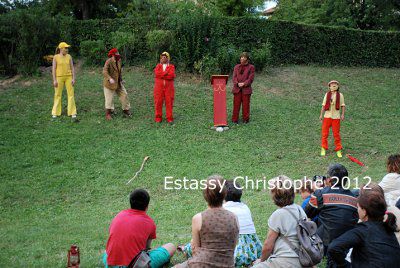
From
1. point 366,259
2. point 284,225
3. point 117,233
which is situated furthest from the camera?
point 117,233

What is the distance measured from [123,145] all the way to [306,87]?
9.46 meters

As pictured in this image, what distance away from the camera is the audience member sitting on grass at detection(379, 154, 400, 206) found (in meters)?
6.27

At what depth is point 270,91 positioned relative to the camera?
17.9 m

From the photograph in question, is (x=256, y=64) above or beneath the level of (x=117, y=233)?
above

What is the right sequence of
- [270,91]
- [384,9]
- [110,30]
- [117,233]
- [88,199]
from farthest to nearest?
[384,9] → [110,30] → [270,91] → [88,199] → [117,233]

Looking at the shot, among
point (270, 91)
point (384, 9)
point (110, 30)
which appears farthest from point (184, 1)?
point (384, 9)

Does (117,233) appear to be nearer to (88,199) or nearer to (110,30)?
(88,199)

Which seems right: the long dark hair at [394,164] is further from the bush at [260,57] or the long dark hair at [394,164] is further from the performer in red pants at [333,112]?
the bush at [260,57]

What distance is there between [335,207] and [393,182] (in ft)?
4.12

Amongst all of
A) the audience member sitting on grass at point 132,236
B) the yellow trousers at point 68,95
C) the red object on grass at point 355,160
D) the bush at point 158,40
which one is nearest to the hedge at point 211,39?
the bush at point 158,40

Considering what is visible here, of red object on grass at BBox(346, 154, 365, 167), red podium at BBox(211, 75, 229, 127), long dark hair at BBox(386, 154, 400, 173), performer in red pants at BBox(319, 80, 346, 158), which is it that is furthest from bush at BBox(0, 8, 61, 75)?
long dark hair at BBox(386, 154, 400, 173)

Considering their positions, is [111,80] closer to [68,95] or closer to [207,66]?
[68,95]

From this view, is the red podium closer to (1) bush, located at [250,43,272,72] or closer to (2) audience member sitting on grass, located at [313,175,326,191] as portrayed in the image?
(1) bush, located at [250,43,272,72]

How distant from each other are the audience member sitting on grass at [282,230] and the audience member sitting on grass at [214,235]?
1.33 feet
